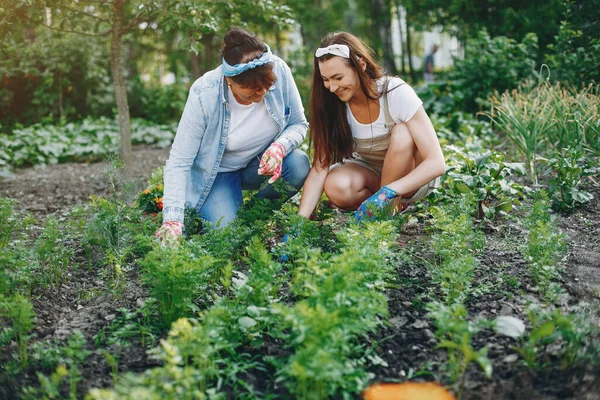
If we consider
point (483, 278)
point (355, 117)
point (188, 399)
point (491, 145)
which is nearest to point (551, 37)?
point (491, 145)

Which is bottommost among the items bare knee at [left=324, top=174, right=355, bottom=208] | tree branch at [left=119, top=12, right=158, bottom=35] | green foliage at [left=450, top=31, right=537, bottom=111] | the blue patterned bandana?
green foliage at [left=450, top=31, right=537, bottom=111]

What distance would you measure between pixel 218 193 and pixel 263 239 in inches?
20.0

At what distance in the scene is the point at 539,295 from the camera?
2.62 metres

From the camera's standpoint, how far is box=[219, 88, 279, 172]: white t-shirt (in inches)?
139

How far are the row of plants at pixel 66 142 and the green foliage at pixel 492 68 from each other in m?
3.98

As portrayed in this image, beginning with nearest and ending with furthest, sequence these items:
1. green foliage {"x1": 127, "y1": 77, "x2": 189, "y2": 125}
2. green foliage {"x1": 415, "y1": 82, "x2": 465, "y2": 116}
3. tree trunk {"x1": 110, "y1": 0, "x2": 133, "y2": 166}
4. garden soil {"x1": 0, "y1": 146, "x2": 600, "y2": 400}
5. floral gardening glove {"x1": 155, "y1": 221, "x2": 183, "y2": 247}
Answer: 1. garden soil {"x1": 0, "y1": 146, "x2": 600, "y2": 400}
2. floral gardening glove {"x1": 155, "y1": 221, "x2": 183, "y2": 247}
3. tree trunk {"x1": 110, "y1": 0, "x2": 133, "y2": 166}
4. green foliage {"x1": 415, "y1": 82, "x2": 465, "y2": 116}
5. green foliage {"x1": 127, "y1": 77, "x2": 189, "y2": 125}

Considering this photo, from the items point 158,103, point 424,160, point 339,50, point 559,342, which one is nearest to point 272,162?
point 339,50

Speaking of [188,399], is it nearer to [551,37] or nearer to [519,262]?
[519,262]

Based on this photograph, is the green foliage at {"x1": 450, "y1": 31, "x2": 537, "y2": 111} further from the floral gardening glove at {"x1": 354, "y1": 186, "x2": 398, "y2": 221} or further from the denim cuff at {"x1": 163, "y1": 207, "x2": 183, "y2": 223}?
the denim cuff at {"x1": 163, "y1": 207, "x2": 183, "y2": 223}

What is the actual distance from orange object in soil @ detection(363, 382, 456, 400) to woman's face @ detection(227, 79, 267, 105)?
1.72m

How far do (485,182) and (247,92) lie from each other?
4.96ft

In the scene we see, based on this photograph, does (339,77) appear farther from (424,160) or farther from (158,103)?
(158,103)

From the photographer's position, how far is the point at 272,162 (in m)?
3.28

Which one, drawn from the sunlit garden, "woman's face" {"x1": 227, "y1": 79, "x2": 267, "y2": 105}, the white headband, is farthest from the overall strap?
"woman's face" {"x1": 227, "y1": 79, "x2": 267, "y2": 105}
